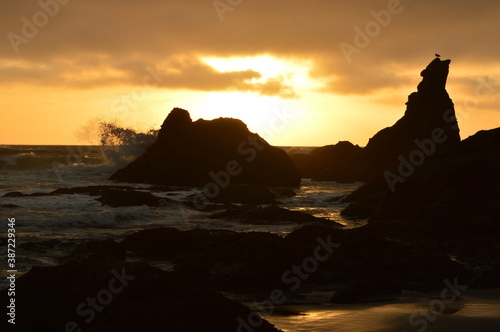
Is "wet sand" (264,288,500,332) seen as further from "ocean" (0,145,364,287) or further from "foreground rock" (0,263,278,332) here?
"ocean" (0,145,364,287)

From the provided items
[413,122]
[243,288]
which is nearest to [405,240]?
[243,288]

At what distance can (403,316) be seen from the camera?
687 centimetres

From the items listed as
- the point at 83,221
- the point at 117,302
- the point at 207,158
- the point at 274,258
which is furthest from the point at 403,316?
the point at 207,158

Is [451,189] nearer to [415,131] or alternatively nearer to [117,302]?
[117,302]

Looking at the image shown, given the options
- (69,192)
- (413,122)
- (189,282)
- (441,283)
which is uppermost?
(413,122)

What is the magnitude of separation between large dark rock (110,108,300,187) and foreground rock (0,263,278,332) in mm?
40778

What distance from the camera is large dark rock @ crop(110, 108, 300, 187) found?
50562mm

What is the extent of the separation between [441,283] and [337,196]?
89.3 ft

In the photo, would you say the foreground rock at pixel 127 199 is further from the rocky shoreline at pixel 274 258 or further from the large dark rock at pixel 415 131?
the large dark rock at pixel 415 131

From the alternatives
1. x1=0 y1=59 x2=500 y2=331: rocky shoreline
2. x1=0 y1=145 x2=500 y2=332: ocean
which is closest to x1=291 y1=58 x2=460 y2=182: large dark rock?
x1=0 y1=145 x2=500 y2=332: ocean

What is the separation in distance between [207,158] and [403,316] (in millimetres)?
45771

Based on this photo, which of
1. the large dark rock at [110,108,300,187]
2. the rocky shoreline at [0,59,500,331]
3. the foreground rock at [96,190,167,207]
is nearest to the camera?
the rocky shoreline at [0,59,500,331]

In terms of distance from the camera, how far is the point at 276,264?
11.9 meters

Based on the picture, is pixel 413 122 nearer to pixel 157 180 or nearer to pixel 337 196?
pixel 337 196
